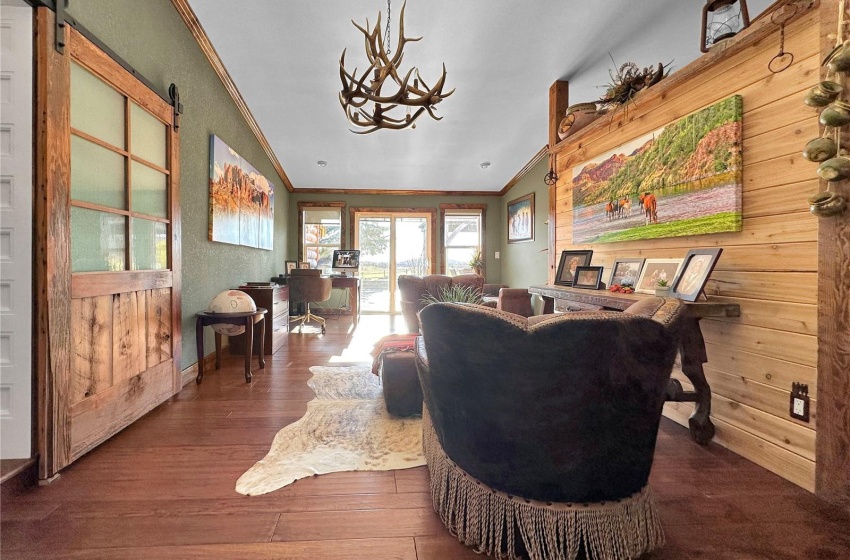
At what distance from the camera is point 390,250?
24.5 ft

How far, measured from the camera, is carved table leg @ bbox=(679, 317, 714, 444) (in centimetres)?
194

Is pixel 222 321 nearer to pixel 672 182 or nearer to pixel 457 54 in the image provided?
pixel 457 54

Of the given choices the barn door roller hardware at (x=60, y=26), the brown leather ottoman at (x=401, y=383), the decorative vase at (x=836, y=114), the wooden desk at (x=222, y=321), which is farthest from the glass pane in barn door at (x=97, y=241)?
the decorative vase at (x=836, y=114)

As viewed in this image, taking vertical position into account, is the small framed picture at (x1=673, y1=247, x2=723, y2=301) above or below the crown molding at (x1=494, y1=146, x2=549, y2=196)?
below

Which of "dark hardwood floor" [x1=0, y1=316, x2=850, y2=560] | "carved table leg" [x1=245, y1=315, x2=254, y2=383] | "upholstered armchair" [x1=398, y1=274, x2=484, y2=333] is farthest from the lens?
"upholstered armchair" [x1=398, y1=274, x2=484, y2=333]

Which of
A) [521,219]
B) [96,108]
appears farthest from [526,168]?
[96,108]

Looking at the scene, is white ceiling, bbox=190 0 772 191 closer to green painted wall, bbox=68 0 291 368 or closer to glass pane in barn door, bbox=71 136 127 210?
green painted wall, bbox=68 0 291 368

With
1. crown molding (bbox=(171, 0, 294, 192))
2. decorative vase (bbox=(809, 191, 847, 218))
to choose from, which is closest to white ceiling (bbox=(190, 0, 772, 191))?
crown molding (bbox=(171, 0, 294, 192))

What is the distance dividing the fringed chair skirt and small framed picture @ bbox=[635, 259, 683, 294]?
1.47m

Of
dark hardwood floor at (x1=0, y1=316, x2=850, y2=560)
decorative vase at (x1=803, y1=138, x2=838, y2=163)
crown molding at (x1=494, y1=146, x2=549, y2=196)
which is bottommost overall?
dark hardwood floor at (x1=0, y1=316, x2=850, y2=560)

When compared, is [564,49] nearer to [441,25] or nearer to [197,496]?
[441,25]

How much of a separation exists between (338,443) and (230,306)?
1718mm

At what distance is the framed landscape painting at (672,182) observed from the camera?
6.55 feet

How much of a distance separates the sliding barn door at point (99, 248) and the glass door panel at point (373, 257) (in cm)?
470
